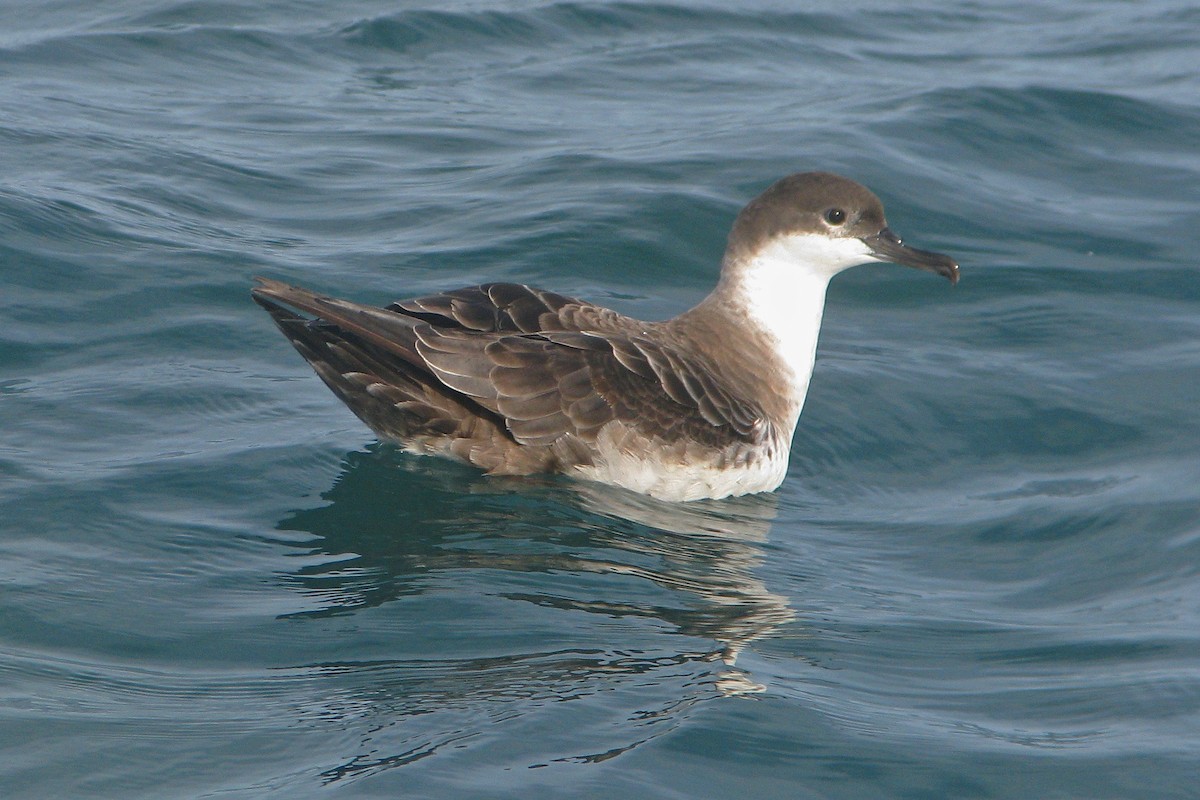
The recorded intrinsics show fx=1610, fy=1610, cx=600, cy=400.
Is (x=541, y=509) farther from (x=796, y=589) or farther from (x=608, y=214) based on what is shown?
(x=608, y=214)

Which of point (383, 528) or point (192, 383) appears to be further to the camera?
point (192, 383)

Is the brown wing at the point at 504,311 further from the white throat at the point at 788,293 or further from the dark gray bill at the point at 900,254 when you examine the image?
the dark gray bill at the point at 900,254

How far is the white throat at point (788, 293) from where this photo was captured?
7215 millimetres

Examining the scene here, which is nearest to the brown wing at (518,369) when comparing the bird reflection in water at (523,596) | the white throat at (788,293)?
the bird reflection in water at (523,596)

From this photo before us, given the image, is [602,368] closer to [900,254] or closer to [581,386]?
[581,386]

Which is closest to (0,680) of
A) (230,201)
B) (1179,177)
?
(230,201)

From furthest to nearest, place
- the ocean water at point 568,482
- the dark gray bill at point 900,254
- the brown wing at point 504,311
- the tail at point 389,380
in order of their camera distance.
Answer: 1. the dark gray bill at point 900,254
2. the brown wing at point 504,311
3. the tail at point 389,380
4. the ocean water at point 568,482

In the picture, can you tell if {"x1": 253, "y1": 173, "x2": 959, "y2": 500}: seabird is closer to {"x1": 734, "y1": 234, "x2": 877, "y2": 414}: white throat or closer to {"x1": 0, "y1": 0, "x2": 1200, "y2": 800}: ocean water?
{"x1": 734, "y1": 234, "x2": 877, "y2": 414}: white throat

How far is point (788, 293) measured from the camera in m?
7.27

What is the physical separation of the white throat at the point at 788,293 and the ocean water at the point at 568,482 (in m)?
0.57

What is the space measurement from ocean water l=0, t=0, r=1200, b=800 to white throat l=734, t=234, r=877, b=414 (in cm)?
57

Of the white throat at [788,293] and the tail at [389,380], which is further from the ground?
the white throat at [788,293]

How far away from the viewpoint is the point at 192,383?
7.48 m

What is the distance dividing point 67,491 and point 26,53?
6.57 metres
